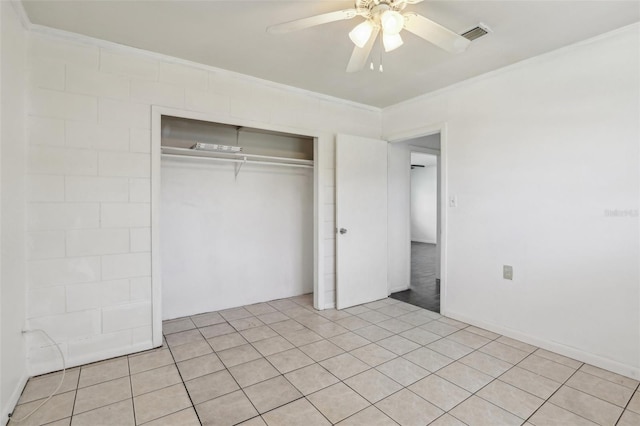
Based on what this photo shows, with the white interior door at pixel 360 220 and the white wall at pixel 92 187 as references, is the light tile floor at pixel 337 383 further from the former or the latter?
the white interior door at pixel 360 220

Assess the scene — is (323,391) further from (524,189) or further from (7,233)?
(524,189)

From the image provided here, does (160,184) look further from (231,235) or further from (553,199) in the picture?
(553,199)

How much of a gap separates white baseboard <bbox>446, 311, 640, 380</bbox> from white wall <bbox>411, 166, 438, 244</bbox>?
6698mm

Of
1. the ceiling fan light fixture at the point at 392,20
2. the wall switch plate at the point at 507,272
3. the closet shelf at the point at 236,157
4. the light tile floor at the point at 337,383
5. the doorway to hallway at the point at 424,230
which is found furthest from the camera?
the doorway to hallway at the point at 424,230

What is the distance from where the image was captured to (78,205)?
234cm

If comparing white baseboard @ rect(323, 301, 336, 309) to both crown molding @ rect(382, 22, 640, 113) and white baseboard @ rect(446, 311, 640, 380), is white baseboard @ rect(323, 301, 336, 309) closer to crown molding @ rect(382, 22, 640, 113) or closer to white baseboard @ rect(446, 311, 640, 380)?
white baseboard @ rect(446, 311, 640, 380)

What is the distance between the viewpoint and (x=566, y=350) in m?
2.49

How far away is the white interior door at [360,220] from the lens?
11.8 feet

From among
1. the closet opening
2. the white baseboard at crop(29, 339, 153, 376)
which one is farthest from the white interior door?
the white baseboard at crop(29, 339, 153, 376)

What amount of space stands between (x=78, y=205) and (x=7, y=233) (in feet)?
1.78

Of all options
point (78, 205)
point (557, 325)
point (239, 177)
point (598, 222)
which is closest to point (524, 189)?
point (598, 222)

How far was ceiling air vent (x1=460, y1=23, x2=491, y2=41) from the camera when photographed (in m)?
2.19

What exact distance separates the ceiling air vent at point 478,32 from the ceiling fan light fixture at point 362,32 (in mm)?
895

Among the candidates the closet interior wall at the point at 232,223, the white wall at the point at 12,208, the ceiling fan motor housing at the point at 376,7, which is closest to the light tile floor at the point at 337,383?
the white wall at the point at 12,208
